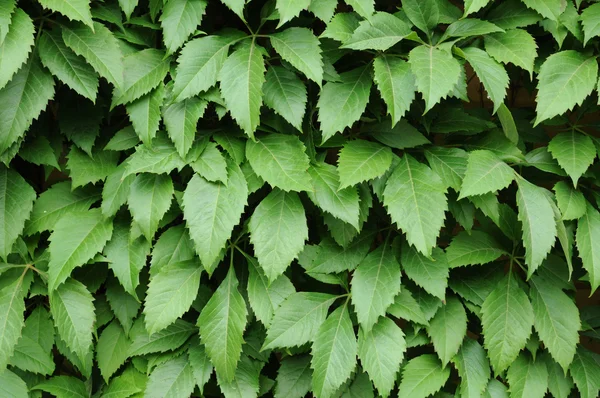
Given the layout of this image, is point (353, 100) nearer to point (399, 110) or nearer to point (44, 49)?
point (399, 110)

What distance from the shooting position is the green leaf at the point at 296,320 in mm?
1292

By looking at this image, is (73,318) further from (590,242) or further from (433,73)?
(590,242)

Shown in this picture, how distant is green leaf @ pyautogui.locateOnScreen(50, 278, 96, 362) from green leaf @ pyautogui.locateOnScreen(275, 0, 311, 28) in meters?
0.65

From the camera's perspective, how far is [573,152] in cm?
131

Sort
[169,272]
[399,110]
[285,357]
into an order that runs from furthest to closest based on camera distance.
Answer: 1. [285,357]
2. [169,272]
3. [399,110]

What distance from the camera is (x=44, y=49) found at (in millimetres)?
1263

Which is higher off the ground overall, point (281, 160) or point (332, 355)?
point (281, 160)

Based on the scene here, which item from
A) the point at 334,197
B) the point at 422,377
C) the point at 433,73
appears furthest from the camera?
the point at 422,377

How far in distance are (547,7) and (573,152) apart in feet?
1.03

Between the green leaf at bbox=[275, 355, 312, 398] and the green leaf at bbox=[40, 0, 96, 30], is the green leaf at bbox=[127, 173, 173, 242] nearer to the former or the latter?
the green leaf at bbox=[40, 0, 96, 30]

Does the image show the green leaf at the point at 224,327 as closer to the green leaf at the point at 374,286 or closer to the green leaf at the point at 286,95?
the green leaf at the point at 374,286

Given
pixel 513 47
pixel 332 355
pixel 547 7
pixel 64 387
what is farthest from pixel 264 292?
pixel 547 7

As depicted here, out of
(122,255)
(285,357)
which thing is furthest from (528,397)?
(122,255)

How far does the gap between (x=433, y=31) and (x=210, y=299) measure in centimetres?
76
